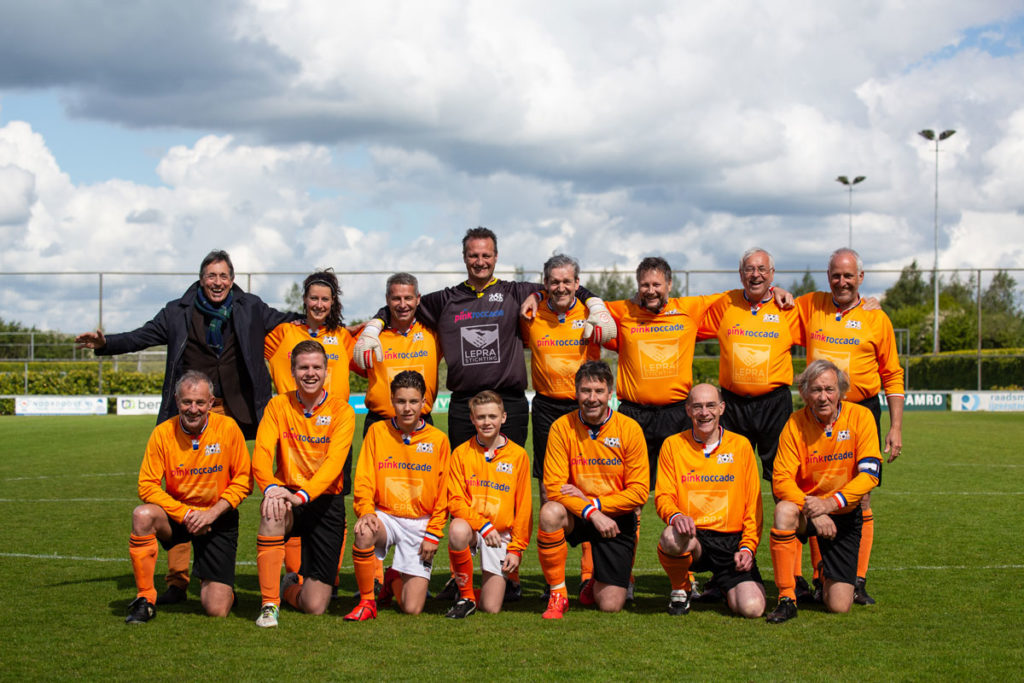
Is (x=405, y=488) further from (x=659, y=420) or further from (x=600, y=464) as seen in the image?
(x=659, y=420)

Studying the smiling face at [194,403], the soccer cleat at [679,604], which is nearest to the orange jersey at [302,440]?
the smiling face at [194,403]

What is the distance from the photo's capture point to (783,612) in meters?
4.53

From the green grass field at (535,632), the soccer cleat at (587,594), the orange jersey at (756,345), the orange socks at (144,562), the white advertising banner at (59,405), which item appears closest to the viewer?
the green grass field at (535,632)

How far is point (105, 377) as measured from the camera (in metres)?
25.0

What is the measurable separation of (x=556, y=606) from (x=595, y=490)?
2.07ft

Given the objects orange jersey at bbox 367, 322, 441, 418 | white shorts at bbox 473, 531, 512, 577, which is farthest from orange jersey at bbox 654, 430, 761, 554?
orange jersey at bbox 367, 322, 441, 418

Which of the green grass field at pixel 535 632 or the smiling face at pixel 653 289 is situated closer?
the green grass field at pixel 535 632

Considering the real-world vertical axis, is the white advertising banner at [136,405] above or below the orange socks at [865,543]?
below

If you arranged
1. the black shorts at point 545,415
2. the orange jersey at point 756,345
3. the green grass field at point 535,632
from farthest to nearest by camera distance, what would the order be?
the black shorts at point 545,415
the orange jersey at point 756,345
the green grass field at point 535,632

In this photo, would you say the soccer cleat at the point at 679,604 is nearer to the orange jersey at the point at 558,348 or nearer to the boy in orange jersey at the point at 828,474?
the boy in orange jersey at the point at 828,474

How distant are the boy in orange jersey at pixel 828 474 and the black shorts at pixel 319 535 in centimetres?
227

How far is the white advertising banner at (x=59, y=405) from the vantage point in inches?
887

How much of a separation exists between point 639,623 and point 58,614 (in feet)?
9.63

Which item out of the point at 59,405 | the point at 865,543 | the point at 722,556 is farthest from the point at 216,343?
the point at 59,405
